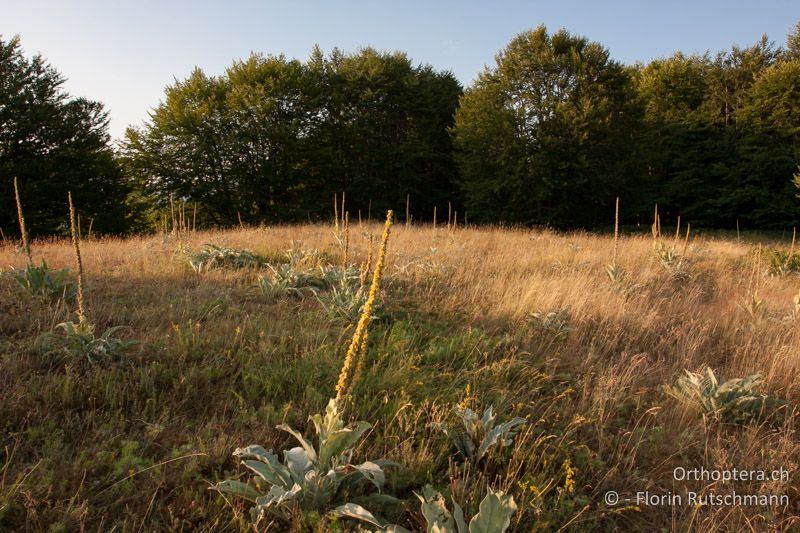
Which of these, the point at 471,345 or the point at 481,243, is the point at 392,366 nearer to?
the point at 471,345

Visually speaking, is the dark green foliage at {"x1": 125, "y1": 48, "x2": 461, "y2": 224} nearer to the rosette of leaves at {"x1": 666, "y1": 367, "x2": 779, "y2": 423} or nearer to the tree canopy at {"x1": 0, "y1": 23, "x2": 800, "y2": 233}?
the tree canopy at {"x1": 0, "y1": 23, "x2": 800, "y2": 233}

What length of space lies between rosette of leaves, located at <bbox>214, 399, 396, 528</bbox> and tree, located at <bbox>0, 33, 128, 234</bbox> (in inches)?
776

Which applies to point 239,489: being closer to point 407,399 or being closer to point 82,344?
point 407,399

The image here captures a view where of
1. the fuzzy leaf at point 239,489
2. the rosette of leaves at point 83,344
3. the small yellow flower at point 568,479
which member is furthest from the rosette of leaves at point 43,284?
the small yellow flower at point 568,479

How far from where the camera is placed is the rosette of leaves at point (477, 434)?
2473 millimetres

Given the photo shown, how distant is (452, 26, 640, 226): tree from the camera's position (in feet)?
60.2

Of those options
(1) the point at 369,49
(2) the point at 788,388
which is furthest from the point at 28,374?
(1) the point at 369,49

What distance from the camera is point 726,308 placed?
5512 millimetres

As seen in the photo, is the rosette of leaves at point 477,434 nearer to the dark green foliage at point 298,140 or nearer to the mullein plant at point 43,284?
the mullein plant at point 43,284

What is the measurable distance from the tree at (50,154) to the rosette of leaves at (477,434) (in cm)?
1999

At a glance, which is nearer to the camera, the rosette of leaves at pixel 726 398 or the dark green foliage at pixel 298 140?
the rosette of leaves at pixel 726 398

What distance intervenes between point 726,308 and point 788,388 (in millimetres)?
2301

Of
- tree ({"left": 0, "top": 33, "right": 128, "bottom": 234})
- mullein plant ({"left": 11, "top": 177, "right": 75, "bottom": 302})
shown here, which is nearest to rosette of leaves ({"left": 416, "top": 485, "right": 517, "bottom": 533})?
mullein plant ({"left": 11, "top": 177, "right": 75, "bottom": 302})

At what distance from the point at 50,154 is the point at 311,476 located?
2229cm
